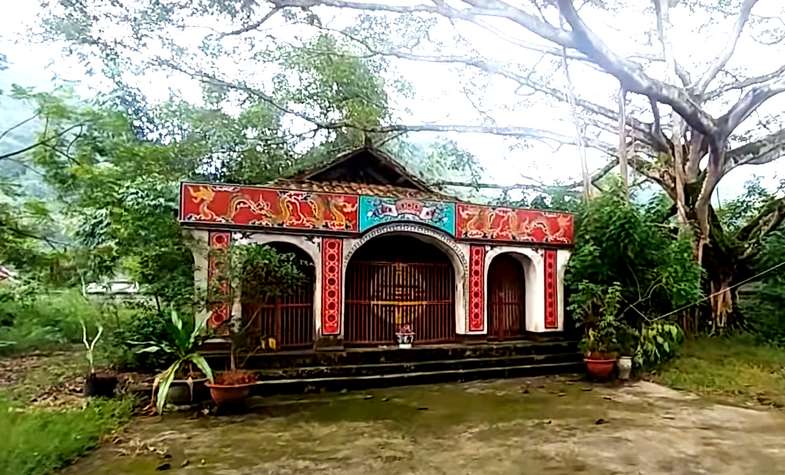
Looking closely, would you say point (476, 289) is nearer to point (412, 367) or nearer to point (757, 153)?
point (412, 367)

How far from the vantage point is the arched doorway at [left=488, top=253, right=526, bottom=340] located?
9.66 meters

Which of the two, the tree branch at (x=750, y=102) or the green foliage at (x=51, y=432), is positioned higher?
the tree branch at (x=750, y=102)

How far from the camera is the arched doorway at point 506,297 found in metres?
9.66

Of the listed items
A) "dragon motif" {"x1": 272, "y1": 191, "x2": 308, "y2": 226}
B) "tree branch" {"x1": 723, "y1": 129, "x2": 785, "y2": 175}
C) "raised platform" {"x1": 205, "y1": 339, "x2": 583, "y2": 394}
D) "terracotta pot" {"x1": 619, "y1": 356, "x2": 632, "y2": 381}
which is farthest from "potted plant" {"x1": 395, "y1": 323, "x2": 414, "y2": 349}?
"tree branch" {"x1": 723, "y1": 129, "x2": 785, "y2": 175}

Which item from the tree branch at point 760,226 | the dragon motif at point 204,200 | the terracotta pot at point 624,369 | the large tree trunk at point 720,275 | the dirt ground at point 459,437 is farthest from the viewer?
the tree branch at point 760,226

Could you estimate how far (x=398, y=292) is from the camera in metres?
9.01

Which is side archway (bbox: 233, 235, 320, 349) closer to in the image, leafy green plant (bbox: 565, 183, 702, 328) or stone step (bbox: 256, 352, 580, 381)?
stone step (bbox: 256, 352, 580, 381)

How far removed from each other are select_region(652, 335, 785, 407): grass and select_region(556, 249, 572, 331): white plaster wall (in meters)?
1.78

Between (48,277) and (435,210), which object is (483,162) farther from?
(48,277)

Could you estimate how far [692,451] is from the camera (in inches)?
178

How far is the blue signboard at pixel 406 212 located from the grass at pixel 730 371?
144 inches

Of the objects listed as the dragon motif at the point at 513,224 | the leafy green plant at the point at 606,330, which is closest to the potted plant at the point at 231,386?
the dragon motif at the point at 513,224

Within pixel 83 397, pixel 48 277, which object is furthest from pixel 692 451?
pixel 48 277

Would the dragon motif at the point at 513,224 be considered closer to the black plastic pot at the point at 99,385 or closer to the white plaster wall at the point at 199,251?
the white plaster wall at the point at 199,251
